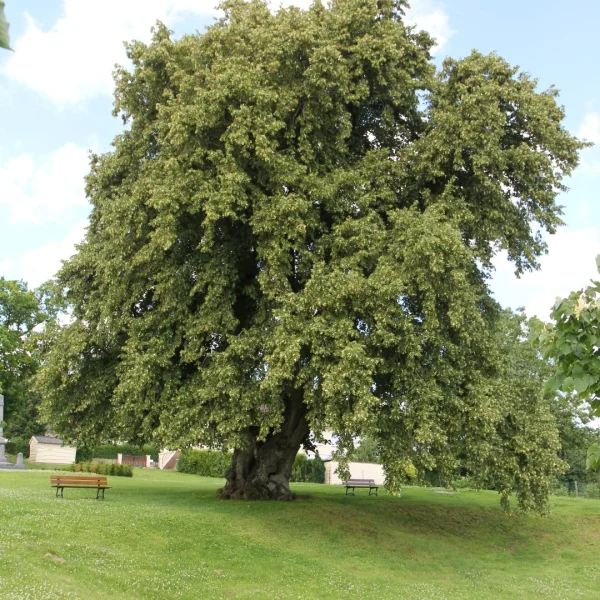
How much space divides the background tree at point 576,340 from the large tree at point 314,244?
10.5m

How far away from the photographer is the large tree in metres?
17.1

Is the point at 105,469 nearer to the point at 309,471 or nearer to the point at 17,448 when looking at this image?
the point at 309,471

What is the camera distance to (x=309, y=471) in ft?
143

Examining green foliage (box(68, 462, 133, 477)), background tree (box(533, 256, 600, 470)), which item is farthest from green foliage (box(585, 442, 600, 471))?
green foliage (box(68, 462, 133, 477))

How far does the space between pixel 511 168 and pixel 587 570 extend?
1286 centimetres

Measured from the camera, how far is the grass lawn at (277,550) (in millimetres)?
13070

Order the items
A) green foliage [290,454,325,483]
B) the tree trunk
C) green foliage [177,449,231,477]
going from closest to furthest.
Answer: the tree trunk → green foliage [290,454,325,483] → green foliage [177,449,231,477]

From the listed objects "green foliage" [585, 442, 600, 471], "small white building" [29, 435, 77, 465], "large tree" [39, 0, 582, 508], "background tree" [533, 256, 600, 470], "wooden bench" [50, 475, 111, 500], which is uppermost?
"large tree" [39, 0, 582, 508]

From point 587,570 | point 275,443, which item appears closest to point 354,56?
point 275,443

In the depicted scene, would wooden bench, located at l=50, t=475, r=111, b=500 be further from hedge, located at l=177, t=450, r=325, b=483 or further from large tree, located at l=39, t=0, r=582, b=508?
hedge, located at l=177, t=450, r=325, b=483

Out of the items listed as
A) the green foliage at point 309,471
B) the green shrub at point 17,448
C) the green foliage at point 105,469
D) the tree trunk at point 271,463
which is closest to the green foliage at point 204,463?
the green foliage at point 309,471

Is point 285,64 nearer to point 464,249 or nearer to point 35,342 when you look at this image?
point 464,249

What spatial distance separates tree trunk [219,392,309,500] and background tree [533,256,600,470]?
16689 millimetres

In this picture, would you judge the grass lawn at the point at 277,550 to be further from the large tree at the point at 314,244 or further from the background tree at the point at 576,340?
the background tree at the point at 576,340
